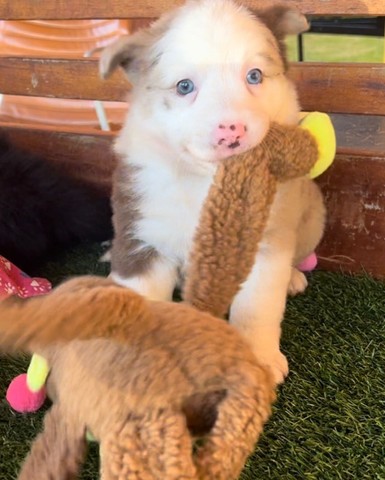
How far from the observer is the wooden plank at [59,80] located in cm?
219

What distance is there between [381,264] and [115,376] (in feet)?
4.12

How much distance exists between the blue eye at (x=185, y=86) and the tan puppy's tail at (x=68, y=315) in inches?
29.2

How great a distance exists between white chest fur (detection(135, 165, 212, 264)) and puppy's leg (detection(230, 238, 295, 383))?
0.18 metres

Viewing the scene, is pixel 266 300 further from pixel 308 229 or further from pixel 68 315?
pixel 68 315

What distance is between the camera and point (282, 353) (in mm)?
1565

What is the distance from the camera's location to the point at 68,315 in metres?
0.69

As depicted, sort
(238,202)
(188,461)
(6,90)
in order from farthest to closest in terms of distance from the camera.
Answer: (6,90) < (238,202) < (188,461)

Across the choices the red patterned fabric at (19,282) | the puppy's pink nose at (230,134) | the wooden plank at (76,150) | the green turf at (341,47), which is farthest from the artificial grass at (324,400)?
the green turf at (341,47)

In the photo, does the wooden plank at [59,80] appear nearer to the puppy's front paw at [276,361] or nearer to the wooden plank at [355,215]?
the wooden plank at [355,215]

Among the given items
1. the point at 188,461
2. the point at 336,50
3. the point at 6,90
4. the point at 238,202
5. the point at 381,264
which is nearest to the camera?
the point at 188,461

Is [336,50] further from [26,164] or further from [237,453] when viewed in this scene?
[237,453]

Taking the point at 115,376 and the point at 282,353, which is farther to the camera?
the point at 282,353

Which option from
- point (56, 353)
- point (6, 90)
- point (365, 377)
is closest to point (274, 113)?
point (365, 377)

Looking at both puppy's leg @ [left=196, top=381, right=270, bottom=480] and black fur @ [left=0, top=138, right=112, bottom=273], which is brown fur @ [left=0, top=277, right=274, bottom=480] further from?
black fur @ [left=0, top=138, right=112, bottom=273]
